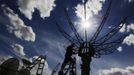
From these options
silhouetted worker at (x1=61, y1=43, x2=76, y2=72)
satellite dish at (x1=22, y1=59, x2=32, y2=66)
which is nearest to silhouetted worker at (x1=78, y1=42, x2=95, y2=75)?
silhouetted worker at (x1=61, y1=43, x2=76, y2=72)

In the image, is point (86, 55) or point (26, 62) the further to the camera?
point (26, 62)

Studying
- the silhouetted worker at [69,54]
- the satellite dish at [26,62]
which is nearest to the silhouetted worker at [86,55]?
the silhouetted worker at [69,54]

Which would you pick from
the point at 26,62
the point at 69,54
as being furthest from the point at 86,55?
the point at 26,62

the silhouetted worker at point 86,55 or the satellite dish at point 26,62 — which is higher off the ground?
the satellite dish at point 26,62

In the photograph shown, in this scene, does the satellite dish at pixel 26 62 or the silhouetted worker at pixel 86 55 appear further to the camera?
the satellite dish at pixel 26 62

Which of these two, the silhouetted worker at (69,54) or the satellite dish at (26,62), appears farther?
the satellite dish at (26,62)

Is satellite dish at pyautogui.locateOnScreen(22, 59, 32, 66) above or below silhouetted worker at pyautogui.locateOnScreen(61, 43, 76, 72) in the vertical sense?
above

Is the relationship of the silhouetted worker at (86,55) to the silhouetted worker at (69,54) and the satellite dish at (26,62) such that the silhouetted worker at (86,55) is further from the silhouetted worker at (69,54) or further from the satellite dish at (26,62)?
the satellite dish at (26,62)

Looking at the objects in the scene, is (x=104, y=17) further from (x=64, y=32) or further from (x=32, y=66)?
(x=32, y=66)

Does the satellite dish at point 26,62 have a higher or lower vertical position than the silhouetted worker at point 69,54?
higher

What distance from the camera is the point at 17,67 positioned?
144ft

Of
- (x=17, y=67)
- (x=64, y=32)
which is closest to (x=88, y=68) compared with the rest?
(x=64, y=32)

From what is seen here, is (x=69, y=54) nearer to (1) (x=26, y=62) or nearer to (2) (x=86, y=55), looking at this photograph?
(2) (x=86, y=55)

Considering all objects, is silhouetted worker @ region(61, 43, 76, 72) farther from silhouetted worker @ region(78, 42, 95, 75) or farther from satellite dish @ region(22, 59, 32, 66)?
satellite dish @ region(22, 59, 32, 66)
